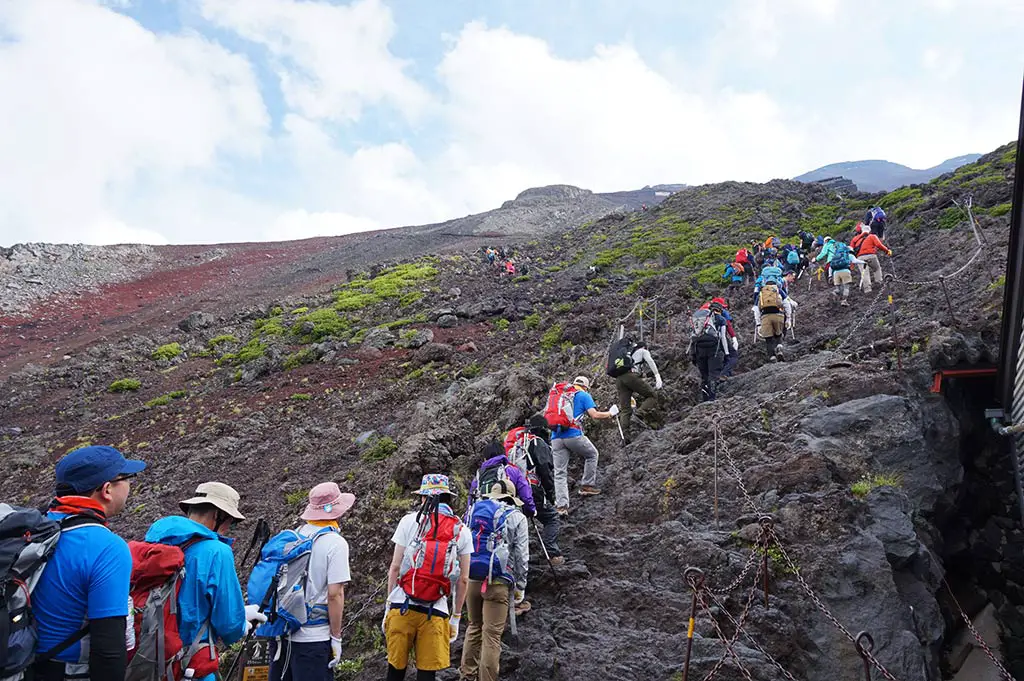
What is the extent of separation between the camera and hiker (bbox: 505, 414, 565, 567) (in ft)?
23.1

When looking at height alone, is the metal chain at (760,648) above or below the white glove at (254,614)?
below

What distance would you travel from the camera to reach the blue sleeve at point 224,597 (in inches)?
134

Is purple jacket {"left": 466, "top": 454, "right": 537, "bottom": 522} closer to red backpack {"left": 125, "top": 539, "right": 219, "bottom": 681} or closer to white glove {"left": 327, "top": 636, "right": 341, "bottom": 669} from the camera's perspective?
white glove {"left": 327, "top": 636, "right": 341, "bottom": 669}

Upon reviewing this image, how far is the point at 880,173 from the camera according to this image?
120 m

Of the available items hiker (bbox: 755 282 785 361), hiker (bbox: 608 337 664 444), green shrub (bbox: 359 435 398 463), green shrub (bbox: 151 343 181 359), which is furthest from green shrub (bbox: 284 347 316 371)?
hiker (bbox: 755 282 785 361)

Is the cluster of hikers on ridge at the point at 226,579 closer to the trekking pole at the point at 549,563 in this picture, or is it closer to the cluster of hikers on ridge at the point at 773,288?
the trekking pole at the point at 549,563

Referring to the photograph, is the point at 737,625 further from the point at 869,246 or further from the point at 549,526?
the point at 869,246

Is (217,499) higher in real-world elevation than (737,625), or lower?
higher

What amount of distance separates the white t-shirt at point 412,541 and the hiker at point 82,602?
212 cm

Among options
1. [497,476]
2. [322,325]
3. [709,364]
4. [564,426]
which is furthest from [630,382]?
[322,325]

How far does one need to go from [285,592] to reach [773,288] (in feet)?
33.6

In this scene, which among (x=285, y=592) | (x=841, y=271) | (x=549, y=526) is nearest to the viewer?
(x=285, y=592)

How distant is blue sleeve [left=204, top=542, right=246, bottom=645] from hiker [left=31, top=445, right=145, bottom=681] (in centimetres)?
45

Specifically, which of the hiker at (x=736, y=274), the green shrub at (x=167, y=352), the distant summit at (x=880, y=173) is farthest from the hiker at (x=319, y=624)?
the distant summit at (x=880, y=173)
